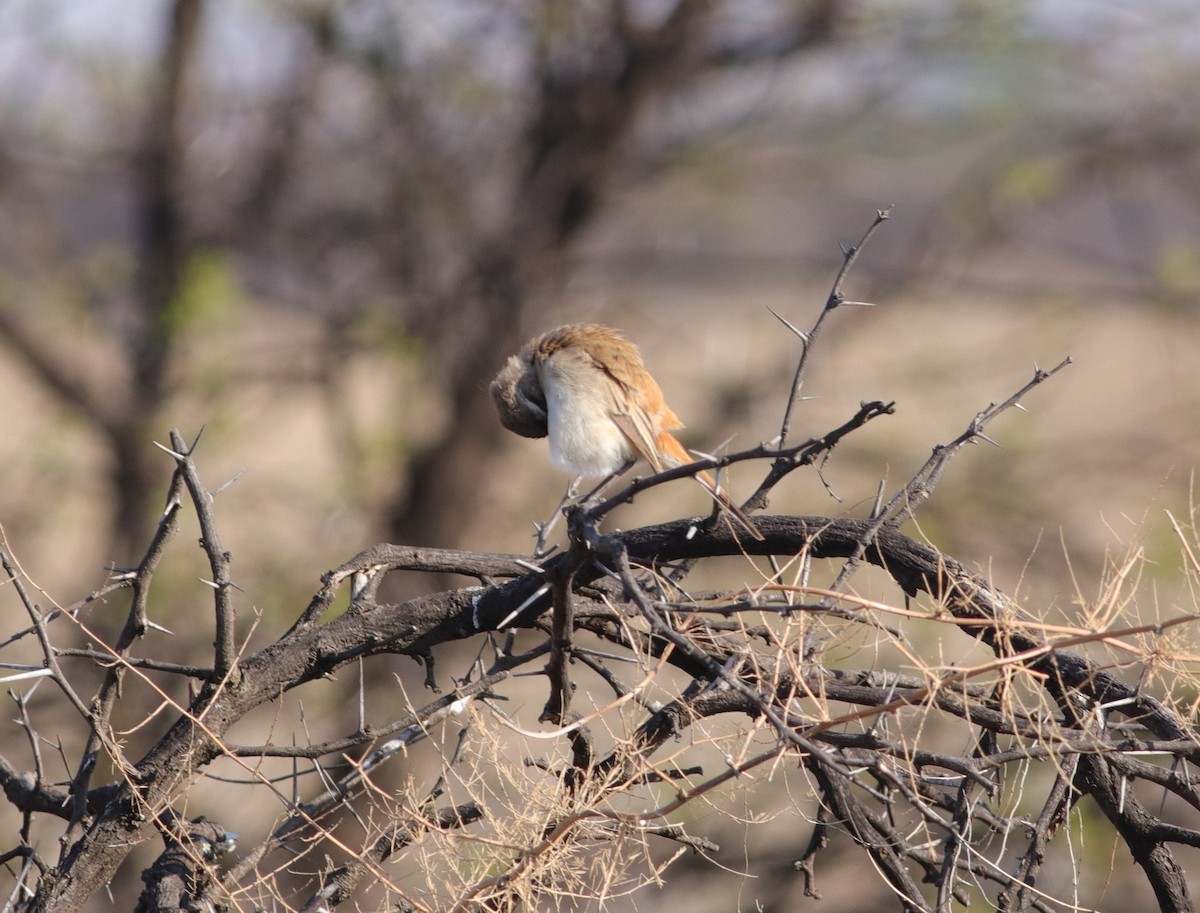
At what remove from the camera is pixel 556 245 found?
28.5ft

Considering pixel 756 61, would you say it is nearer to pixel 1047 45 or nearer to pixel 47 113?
pixel 1047 45

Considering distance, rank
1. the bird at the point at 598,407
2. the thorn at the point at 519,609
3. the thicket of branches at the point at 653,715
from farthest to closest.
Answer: the bird at the point at 598,407 < the thorn at the point at 519,609 < the thicket of branches at the point at 653,715

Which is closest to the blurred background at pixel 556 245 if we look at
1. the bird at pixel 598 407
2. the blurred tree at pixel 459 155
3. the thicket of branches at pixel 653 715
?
the blurred tree at pixel 459 155

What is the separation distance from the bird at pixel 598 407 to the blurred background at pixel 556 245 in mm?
4292

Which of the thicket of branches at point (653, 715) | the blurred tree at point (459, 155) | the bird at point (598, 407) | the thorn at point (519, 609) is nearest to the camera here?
the thicket of branches at point (653, 715)

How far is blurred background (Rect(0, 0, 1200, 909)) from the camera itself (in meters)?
8.47

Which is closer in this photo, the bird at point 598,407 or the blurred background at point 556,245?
the bird at point 598,407

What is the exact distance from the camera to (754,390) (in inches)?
349

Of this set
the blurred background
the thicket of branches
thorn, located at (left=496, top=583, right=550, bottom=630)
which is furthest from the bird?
the blurred background

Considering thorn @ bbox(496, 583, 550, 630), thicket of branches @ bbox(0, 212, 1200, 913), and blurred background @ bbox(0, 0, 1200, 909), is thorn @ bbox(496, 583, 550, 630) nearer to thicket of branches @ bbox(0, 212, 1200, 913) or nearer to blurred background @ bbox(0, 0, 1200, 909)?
thicket of branches @ bbox(0, 212, 1200, 913)

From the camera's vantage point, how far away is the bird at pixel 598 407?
395cm

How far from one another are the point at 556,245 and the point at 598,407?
490cm

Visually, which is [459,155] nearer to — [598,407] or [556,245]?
[556,245]

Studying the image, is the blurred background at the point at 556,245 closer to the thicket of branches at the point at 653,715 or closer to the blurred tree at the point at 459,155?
the blurred tree at the point at 459,155
